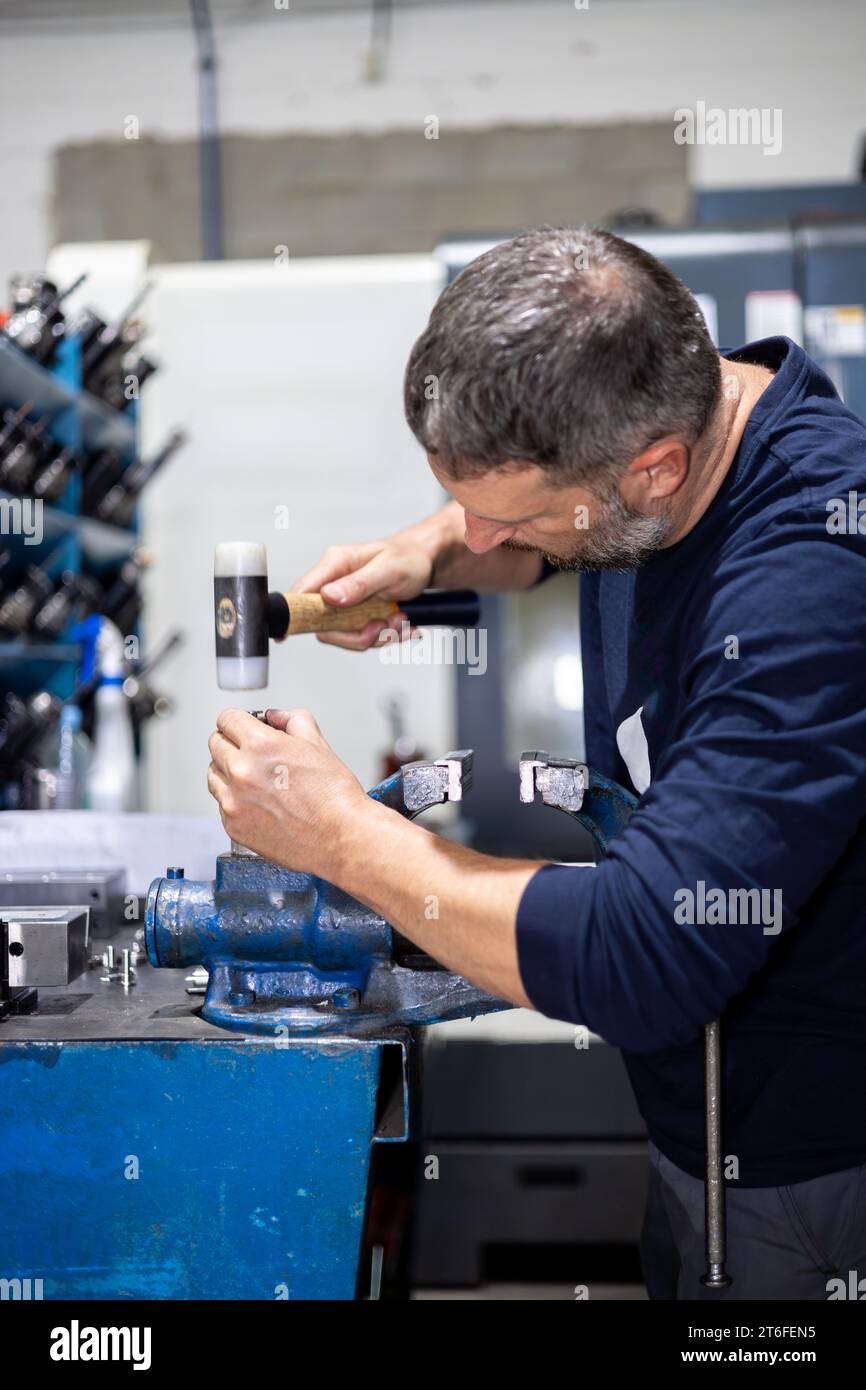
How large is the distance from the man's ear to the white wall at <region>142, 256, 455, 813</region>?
2348mm

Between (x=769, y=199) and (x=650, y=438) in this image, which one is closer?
(x=650, y=438)

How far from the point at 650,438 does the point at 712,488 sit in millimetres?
101

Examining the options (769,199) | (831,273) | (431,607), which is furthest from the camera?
(769,199)

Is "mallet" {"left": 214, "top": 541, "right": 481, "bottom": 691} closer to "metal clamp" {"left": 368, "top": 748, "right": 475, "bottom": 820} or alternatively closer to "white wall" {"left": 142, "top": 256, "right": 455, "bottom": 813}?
"metal clamp" {"left": 368, "top": 748, "right": 475, "bottom": 820}

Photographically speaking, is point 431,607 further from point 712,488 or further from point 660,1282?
point 660,1282

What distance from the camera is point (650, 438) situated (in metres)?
0.83

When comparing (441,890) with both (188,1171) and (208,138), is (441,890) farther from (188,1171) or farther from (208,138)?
(208,138)

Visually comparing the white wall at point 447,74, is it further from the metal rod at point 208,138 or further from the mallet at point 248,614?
the mallet at point 248,614

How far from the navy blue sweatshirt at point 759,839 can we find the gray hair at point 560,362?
4.2 inches

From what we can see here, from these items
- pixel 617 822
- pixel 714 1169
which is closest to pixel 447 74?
pixel 617 822

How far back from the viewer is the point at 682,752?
78 cm

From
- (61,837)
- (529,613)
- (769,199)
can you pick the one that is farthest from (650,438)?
(769,199)

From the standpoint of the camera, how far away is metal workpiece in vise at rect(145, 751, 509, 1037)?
950 millimetres

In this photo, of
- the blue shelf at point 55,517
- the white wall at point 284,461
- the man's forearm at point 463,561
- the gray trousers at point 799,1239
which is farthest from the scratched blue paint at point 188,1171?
the white wall at point 284,461
